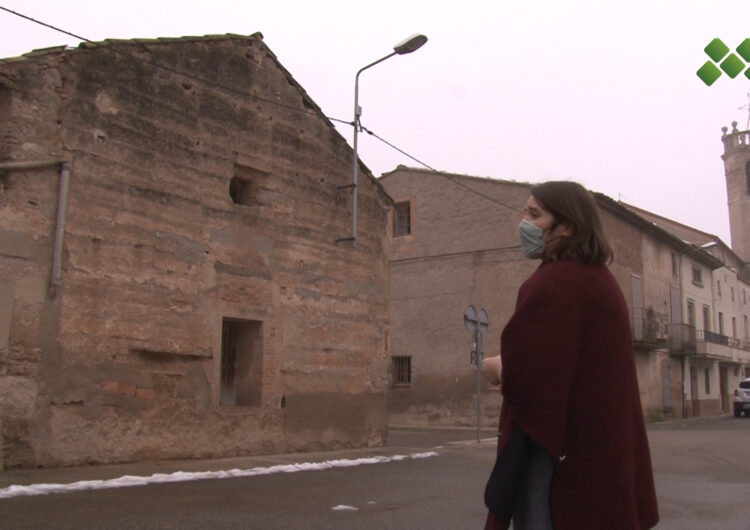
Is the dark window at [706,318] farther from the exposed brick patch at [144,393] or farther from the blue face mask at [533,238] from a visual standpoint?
the blue face mask at [533,238]

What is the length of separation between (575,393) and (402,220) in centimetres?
2586

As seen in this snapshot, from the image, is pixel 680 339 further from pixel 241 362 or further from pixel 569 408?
pixel 569 408

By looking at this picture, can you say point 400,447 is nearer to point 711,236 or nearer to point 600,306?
point 600,306

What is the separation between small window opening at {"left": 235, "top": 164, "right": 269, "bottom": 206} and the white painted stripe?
14.8 ft

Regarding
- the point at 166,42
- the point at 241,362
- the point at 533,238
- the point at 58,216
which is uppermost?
the point at 166,42

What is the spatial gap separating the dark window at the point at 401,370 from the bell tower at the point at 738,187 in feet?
124

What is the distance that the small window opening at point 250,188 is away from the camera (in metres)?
13.2

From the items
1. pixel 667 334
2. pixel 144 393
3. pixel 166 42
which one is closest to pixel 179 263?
Result: pixel 144 393

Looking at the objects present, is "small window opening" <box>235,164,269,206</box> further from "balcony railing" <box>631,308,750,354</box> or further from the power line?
"balcony railing" <box>631,308,750,354</box>

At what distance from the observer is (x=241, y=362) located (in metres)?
13.1

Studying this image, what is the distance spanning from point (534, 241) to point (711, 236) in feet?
141

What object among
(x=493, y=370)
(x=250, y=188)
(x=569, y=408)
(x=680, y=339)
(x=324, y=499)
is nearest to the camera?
(x=569, y=408)

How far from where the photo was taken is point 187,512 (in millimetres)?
6824

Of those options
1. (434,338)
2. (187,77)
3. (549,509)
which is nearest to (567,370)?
(549,509)
